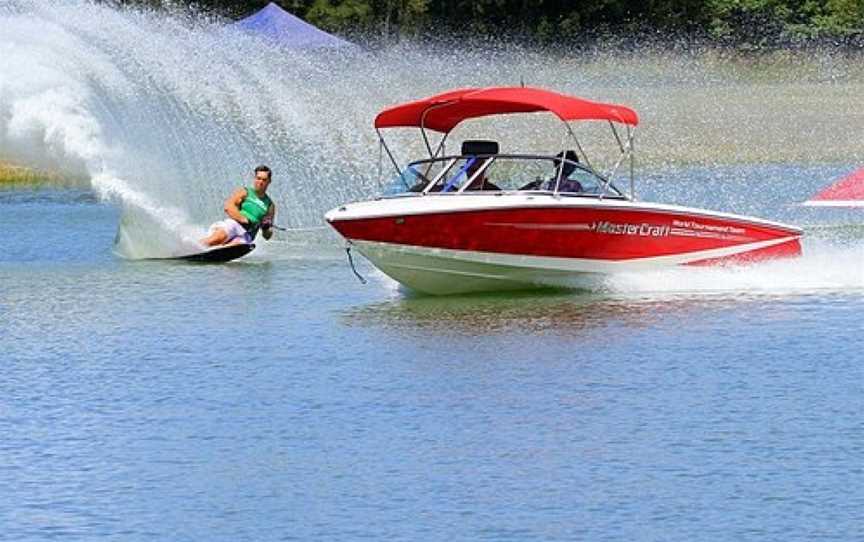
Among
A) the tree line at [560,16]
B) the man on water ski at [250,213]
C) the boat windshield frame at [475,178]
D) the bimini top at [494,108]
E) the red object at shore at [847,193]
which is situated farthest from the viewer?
the tree line at [560,16]

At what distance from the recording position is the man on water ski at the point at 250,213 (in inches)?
1150

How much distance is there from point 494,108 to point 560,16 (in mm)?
52163

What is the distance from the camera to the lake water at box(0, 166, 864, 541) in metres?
15.5

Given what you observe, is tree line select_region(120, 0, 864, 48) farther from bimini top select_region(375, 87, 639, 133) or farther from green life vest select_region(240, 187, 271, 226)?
bimini top select_region(375, 87, 639, 133)

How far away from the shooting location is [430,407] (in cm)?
1919

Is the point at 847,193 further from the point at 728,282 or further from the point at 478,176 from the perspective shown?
the point at 478,176

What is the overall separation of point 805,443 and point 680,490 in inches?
70.2

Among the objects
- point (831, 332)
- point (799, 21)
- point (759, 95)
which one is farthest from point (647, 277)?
point (799, 21)

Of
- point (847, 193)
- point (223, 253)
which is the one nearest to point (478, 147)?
point (847, 193)

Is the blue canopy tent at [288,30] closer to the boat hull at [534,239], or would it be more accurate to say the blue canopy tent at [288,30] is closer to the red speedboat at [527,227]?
the red speedboat at [527,227]

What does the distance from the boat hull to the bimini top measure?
4.07 ft

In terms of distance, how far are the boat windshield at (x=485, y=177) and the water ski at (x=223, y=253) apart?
15.3 ft

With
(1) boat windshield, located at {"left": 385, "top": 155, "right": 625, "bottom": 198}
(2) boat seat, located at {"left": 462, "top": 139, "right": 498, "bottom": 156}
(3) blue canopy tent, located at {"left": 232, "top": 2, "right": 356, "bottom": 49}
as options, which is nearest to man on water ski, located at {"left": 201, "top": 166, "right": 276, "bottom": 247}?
(1) boat windshield, located at {"left": 385, "top": 155, "right": 625, "bottom": 198}

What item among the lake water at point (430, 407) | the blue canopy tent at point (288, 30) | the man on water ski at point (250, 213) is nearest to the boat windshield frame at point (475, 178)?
the lake water at point (430, 407)
